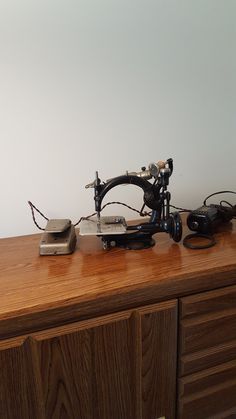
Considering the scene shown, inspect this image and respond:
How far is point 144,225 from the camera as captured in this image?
Answer: 857 mm

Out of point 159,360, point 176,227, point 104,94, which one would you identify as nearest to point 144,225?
point 176,227

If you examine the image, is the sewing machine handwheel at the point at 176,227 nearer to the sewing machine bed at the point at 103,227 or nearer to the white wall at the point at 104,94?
the sewing machine bed at the point at 103,227

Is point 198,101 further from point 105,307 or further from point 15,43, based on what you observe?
point 105,307

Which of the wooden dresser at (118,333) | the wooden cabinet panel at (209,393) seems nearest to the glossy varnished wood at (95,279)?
the wooden dresser at (118,333)

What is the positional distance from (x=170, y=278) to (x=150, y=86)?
711mm

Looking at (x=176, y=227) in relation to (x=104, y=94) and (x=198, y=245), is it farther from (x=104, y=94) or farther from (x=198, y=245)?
(x=104, y=94)

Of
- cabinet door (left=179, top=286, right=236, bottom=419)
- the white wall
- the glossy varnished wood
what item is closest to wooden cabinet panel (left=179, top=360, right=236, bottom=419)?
cabinet door (left=179, top=286, right=236, bottom=419)

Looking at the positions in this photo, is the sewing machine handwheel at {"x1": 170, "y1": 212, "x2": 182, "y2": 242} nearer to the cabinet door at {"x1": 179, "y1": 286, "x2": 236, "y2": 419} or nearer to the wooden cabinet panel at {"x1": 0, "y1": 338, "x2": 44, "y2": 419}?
the cabinet door at {"x1": 179, "y1": 286, "x2": 236, "y2": 419}

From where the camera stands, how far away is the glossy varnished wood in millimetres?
606

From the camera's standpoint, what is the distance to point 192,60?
3.55ft

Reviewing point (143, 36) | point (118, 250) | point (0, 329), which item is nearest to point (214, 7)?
point (143, 36)

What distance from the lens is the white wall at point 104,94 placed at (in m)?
0.92

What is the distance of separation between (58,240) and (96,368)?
1.13ft

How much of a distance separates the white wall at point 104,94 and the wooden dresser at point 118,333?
0.30 m
